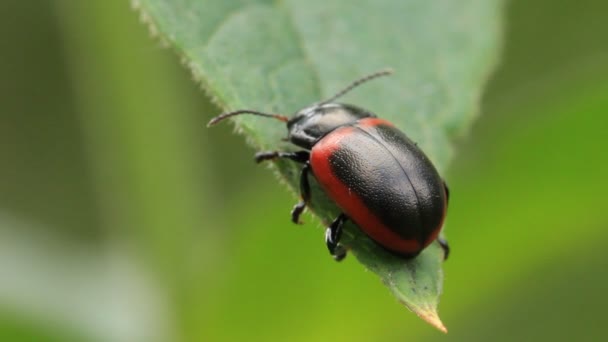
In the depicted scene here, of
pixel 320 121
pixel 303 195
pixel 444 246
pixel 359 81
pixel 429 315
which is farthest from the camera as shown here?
pixel 320 121

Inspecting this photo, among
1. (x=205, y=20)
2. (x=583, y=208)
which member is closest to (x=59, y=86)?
(x=205, y=20)

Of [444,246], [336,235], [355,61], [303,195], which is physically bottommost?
[444,246]

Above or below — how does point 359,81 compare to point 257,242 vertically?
above

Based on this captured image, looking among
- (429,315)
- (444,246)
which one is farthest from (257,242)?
(429,315)

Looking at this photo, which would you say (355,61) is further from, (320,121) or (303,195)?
(303,195)

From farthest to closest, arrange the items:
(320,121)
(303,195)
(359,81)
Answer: (320,121) < (359,81) < (303,195)

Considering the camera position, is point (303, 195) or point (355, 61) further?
point (355, 61)

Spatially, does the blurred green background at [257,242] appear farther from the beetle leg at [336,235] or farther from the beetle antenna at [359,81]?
the beetle antenna at [359,81]
